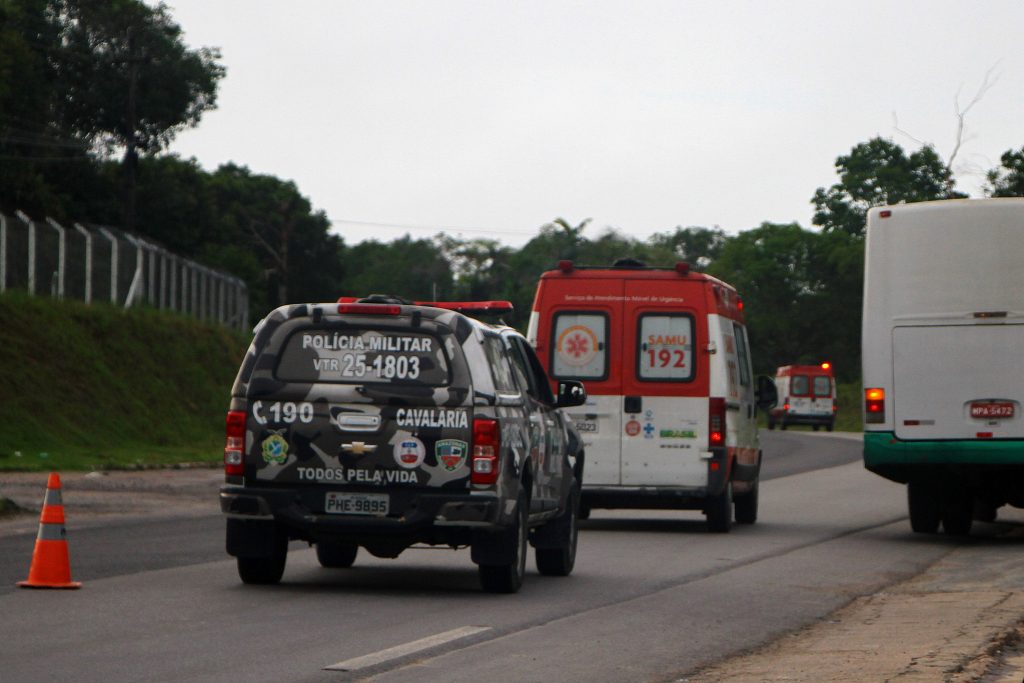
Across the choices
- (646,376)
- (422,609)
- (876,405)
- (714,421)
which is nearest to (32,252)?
(646,376)

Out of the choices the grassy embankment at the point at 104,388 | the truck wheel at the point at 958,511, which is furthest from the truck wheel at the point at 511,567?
the grassy embankment at the point at 104,388

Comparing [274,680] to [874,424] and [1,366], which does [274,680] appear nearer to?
[874,424]

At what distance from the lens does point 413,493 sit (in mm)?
11836

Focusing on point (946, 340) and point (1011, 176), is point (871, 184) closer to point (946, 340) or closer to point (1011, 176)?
point (1011, 176)

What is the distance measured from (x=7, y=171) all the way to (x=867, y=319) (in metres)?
46.3

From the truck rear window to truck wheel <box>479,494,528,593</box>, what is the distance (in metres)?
1.16

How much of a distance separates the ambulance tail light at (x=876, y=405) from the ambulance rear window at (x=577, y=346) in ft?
9.02

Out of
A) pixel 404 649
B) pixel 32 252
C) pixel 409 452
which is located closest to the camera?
pixel 404 649

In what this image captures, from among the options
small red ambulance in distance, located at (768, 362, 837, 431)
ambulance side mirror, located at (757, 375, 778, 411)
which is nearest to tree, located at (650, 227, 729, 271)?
small red ambulance in distance, located at (768, 362, 837, 431)

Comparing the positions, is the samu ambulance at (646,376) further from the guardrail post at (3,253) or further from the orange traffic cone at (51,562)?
the guardrail post at (3,253)

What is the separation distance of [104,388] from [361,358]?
2990cm

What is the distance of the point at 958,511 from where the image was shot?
64.6ft

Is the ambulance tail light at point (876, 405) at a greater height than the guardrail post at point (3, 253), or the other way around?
the guardrail post at point (3, 253)

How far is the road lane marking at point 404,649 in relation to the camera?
8754 millimetres
